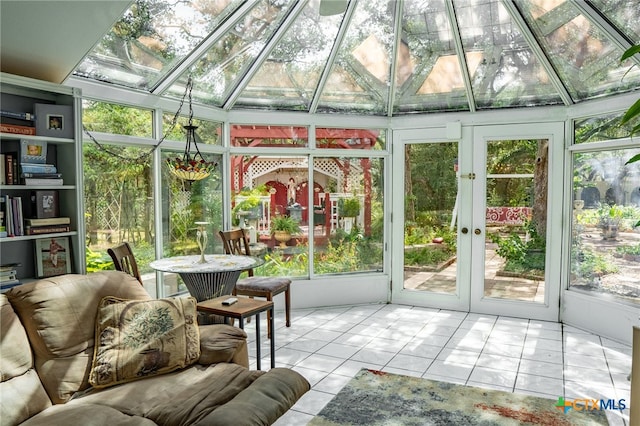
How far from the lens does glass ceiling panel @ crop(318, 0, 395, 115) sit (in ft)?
14.4

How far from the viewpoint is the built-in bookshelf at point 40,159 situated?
9.79 feet

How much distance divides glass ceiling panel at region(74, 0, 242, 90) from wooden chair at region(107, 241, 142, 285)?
56.1 inches

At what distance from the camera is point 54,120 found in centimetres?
315

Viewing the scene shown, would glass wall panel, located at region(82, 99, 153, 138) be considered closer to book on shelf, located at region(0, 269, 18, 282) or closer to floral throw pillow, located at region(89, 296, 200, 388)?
book on shelf, located at region(0, 269, 18, 282)

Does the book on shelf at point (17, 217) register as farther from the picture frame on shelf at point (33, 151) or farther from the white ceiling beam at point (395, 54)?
the white ceiling beam at point (395, 54)

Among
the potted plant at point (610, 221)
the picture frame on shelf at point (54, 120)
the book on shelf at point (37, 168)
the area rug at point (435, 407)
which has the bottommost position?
the area rug at point (435, 407)

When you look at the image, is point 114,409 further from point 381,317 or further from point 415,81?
point 415,81

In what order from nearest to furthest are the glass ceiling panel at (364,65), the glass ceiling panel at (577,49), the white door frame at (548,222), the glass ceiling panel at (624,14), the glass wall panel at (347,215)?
the glass ceiling panel at (624,14)
the glass ceiling panel at (577,49)
the glass ceiling panel at (364,65)
the white door frame at (548,222)
the glass wall panel at (347,215)

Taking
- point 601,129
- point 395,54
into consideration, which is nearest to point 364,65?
point 395,54

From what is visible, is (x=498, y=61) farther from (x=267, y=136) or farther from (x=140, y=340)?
(x=140, y=340)

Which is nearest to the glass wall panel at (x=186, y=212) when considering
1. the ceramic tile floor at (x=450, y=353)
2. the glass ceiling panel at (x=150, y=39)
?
the glass ceiling panel at (x=150, y=39)

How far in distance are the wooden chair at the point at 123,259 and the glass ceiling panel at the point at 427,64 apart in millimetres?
3250

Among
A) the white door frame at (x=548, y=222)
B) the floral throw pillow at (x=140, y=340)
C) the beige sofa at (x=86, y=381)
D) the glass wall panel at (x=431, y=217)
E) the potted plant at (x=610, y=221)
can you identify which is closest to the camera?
the beige sofa at (x=86, y=381)

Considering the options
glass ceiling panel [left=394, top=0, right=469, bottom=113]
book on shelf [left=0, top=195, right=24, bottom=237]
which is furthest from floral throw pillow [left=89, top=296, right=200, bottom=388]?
glass ceiling panel [left=394, top=0, right=469, bottom=113]
